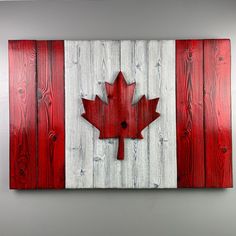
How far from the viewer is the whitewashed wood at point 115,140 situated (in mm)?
2838

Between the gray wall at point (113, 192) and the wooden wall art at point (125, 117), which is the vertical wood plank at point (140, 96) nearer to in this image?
the wooden wall art at point (125, 117)

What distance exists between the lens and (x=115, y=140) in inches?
112

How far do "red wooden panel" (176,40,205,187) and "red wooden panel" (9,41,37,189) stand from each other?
3.47 feet

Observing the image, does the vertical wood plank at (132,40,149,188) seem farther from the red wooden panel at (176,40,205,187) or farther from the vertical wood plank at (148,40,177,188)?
the red wooden panel at (176,40,205,187)

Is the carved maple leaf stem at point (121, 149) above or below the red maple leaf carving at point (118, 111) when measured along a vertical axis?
below

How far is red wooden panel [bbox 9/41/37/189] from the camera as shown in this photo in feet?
9.36

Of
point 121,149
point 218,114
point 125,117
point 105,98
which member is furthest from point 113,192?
point 218,114

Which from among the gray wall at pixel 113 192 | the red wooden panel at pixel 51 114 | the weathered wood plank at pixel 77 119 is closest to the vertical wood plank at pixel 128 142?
the gray wall at pixel 113 192

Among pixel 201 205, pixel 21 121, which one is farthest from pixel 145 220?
pixel 21 121

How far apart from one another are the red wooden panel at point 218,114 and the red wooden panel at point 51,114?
1.06m

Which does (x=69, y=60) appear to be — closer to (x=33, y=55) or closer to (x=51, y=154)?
(x=33, y=55)

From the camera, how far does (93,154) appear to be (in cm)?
284
